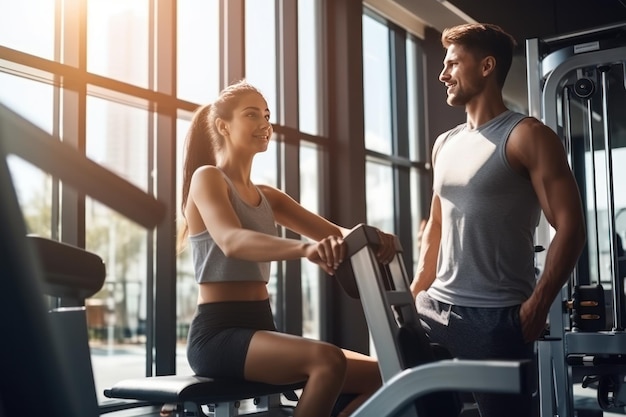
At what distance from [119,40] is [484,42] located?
2635mm

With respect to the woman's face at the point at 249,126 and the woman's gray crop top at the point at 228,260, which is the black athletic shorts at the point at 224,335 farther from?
the woman's face at the point at 249,126

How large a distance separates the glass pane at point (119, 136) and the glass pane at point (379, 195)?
239 centimetres

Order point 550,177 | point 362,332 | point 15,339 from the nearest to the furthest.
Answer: point 15,339 → point 550,177 → point 362,332

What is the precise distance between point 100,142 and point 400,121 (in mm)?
3538

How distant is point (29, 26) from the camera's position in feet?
11.7

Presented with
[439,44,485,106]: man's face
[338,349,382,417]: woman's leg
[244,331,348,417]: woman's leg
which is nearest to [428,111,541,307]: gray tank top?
[439,44,485,106]: man's face

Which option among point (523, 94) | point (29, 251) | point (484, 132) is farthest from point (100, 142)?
point (523, 94)

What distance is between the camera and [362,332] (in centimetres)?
561

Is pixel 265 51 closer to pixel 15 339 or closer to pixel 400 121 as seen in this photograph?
pixel 400 121

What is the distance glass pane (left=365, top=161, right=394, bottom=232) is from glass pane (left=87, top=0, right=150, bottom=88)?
8.06 ft

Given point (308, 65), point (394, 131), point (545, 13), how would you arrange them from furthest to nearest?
point (394, 131) → point (308, 65) → point (545, 13)

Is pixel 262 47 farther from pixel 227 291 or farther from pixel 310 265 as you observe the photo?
pixel 227 291

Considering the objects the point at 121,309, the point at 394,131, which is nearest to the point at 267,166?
the point at 121,309

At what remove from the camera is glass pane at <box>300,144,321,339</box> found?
5.46m
